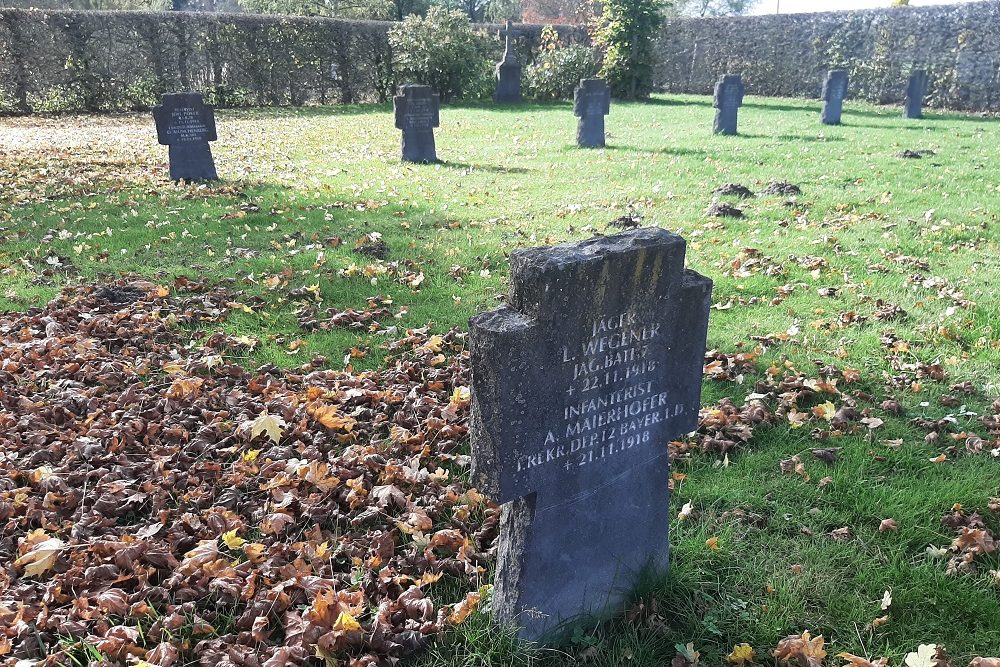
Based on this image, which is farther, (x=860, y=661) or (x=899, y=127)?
(x=899, y=127)

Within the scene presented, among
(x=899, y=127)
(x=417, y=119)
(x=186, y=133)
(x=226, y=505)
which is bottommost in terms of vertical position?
(x=226, y=505)

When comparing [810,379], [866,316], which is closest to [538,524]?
[810,379]

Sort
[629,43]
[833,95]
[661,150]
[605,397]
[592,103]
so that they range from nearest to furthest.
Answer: [605,397] < [661,150] < [592,103] < [833,95] < [629,43]

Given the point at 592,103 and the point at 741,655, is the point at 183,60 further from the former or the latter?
the point at 741,655

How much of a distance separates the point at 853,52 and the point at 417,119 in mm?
21061

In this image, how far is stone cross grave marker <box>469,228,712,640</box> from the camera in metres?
2.24

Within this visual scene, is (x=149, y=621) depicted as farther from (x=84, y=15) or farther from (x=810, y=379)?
(x=84, y=15)

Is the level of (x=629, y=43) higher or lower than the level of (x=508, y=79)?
higher

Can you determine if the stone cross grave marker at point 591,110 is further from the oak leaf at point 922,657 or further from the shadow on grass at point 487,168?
the oak leaf at point 922,657

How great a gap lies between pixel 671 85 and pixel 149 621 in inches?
1260

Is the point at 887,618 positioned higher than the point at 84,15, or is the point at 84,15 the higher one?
the point at 84,15

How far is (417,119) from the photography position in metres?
12.6

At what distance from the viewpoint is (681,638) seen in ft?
8.72

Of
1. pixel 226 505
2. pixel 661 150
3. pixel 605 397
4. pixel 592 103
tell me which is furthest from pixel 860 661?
pixel 592 103
